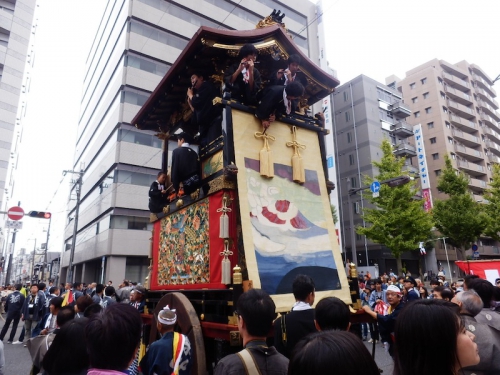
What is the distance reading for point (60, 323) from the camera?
370 cm

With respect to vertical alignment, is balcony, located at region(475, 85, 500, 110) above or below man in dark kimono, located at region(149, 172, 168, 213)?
above

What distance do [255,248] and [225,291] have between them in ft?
2.39

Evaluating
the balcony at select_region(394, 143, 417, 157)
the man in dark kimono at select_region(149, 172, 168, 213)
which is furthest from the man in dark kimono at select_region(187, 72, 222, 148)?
the balcony at select_region(394, 143, 417, 157)

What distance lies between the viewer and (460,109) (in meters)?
44.3

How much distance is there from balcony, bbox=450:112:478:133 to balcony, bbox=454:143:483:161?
2.88 meters

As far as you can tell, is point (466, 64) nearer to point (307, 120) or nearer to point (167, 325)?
point (307, 120)

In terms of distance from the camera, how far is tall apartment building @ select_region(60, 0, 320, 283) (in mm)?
25922

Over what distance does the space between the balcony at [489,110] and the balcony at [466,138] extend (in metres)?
6.78

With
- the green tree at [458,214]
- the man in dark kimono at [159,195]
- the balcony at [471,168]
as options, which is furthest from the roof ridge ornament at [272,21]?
the balcony at [471,168]

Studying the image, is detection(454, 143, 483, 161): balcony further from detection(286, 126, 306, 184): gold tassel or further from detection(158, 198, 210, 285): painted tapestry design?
detection(158, 198, 210, 285): painted tapestry design

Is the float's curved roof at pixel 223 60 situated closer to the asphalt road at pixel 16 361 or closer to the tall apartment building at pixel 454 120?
the asphalt road at pixel 16 361

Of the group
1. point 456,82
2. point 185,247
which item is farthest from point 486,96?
point 185,247

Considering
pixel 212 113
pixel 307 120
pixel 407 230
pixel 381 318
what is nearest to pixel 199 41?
pixel 212 113

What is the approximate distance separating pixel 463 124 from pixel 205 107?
4802 cm
